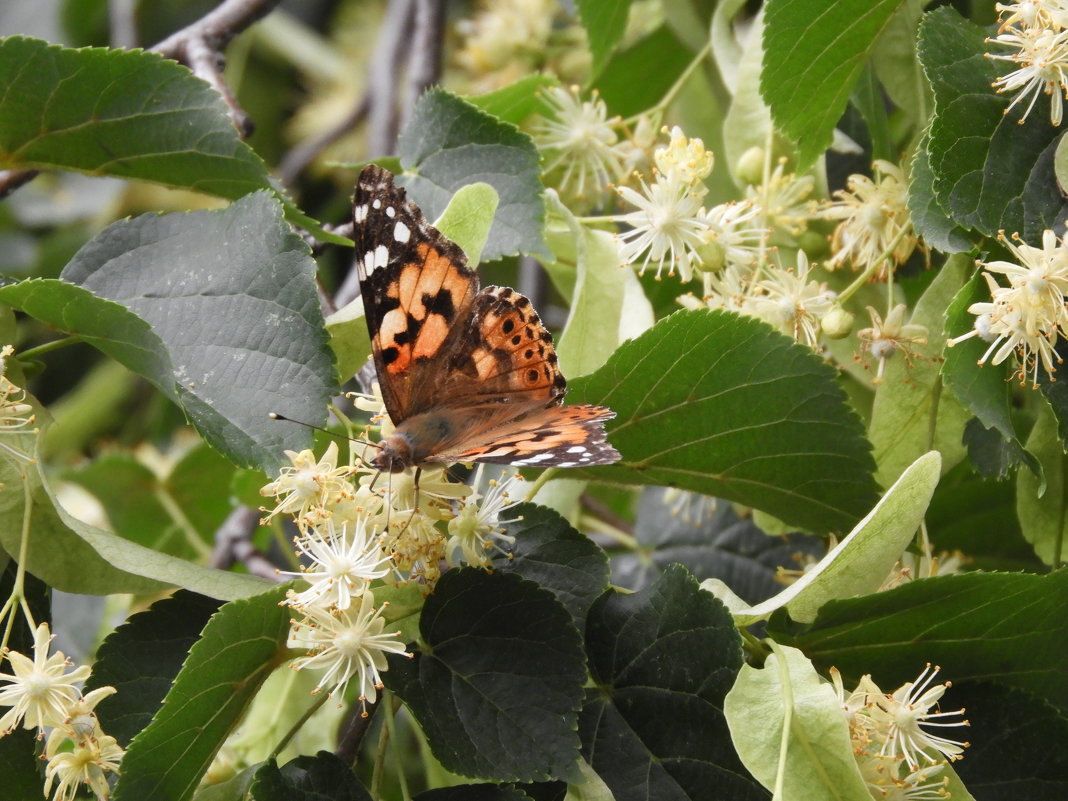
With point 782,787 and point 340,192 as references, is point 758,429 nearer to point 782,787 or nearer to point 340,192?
point 782,787

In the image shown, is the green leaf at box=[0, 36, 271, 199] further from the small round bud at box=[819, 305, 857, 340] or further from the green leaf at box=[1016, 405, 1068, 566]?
the green leaf at box=[1016, 405, 1068, 566]

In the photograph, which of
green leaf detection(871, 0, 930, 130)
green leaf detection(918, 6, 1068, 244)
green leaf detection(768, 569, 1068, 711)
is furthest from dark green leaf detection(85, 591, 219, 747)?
green leaf detection(871, 0, 930, 130)

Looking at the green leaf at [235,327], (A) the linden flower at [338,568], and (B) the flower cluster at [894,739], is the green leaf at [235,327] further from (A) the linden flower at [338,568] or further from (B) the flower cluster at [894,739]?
(B) the flower cluster at [894,739]

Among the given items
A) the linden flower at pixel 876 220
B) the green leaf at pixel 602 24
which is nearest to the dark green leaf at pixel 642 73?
the green leaf at pixel 602 24

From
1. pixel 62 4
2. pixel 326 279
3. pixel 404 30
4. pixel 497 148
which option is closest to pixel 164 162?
pixel 497 148

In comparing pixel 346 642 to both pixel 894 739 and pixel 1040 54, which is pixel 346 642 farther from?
pixel 1040 54

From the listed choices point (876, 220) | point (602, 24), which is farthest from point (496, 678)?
point (602, 24)

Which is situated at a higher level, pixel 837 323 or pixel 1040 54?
pixel 1040 54
